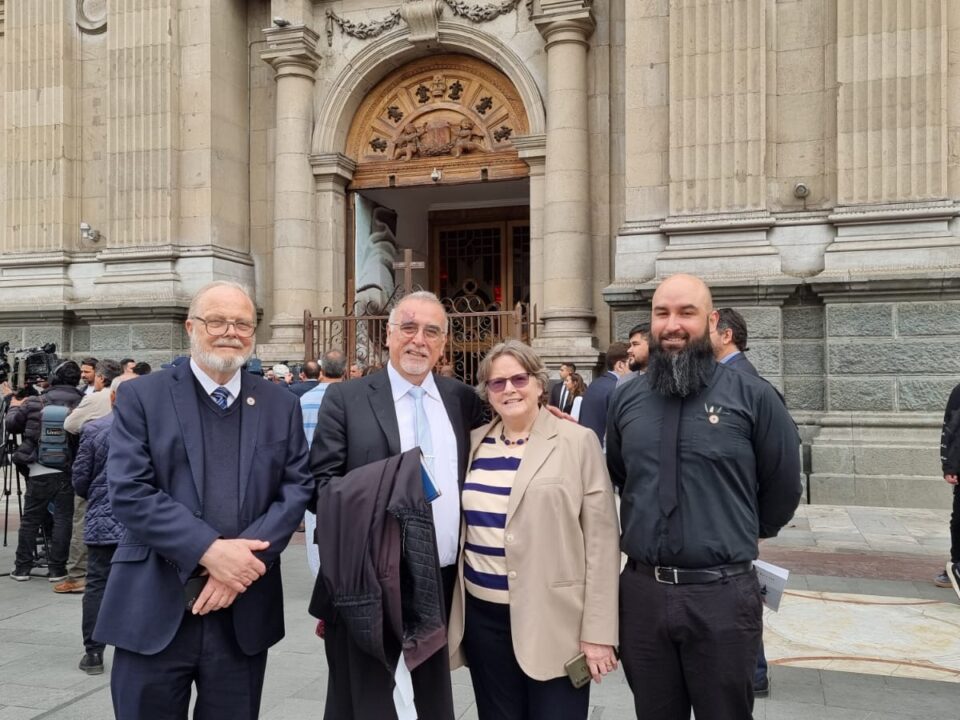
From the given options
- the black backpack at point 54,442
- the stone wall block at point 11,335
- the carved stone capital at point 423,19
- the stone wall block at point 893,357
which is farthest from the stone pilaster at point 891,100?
the stone wall block at point 11,335

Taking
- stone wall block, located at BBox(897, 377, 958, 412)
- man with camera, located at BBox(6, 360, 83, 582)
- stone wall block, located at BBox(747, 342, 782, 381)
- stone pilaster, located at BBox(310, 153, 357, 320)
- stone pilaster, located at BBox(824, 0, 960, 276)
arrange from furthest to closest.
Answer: stone pilaster, located at BBox(310, 153, 357, 320), stone wall block, located at BBox(747, 342, 782, 381), stone pilaster, located at BBox(824, 0, 960, 276), stone wall block, located at BBox(897, 377, 958, 412), man with camera, located at BBox(6, 360, 83, 582)

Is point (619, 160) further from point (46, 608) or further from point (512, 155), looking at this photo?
point (46, 608)

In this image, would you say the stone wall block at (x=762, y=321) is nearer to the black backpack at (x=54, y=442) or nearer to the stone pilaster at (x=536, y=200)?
the stone pilaster at (x=536, y=200)

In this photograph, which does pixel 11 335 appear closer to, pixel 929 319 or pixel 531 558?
pixel 929 319

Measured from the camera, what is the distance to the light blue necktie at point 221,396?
3.08m

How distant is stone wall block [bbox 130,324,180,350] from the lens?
1315 cm

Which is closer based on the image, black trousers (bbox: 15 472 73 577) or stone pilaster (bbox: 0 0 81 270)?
black trousers (bbox: 15 472 73 577)

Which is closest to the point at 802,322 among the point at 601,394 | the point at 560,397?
the point at 560,397

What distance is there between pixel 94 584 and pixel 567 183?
28.4 ft

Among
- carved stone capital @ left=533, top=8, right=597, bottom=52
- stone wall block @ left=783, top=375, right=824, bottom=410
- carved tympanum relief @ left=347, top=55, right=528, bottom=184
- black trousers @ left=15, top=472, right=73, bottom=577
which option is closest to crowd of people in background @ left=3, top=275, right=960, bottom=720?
black trousers @ left=15, top=472, right=73, bottom=577

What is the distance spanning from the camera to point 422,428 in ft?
10.6

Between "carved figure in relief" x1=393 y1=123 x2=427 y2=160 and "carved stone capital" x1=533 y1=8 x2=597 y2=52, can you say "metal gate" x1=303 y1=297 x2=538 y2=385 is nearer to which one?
"carved figure in relief" x1=393 y1=123 x2=427 y2=160

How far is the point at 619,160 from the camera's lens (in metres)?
12.4

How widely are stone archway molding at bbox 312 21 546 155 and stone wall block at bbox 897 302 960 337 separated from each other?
5598 mm
